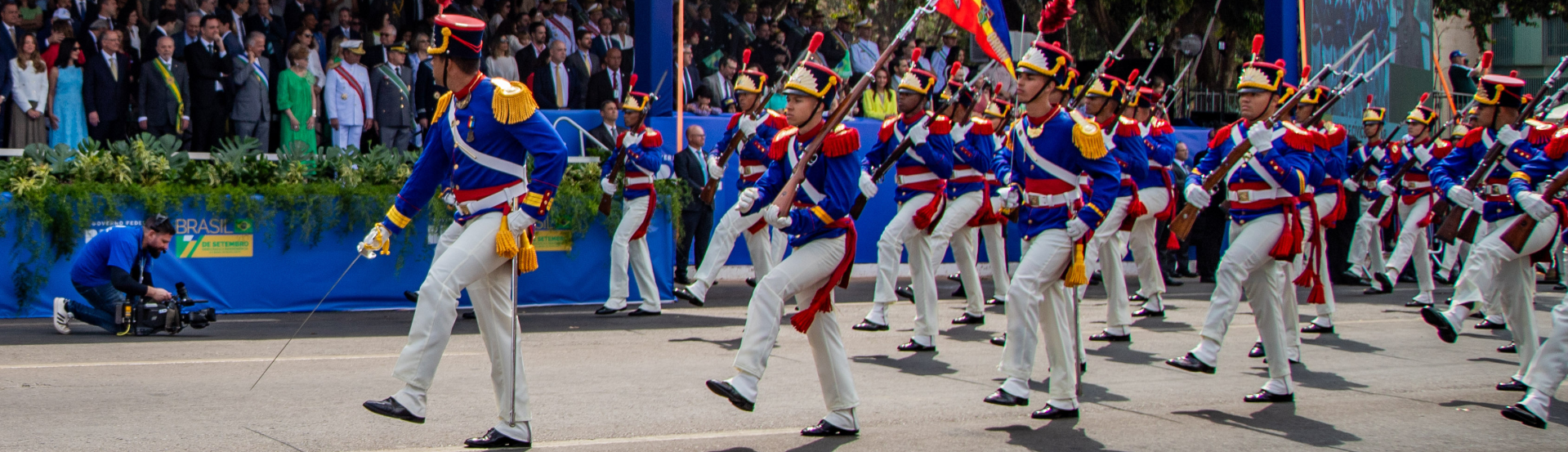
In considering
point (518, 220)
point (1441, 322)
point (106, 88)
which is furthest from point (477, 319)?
point (106, 88)

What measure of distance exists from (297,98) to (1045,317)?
10.2 meters

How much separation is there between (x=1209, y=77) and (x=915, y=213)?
16.3 metres

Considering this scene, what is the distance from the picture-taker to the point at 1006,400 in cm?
684

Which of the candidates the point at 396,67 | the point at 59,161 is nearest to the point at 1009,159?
the point at 59,161

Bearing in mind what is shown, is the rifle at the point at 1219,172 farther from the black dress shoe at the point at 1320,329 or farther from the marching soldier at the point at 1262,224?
the black dress shoe at the point at 1320,329

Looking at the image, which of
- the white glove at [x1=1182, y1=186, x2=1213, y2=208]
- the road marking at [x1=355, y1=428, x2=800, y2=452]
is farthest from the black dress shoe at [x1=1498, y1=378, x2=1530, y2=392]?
the road marking at [x1=355, y1=428, x2=800, y2=452]

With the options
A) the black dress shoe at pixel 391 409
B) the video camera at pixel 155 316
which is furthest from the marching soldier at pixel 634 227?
the black dress shoe at pixel 391 409

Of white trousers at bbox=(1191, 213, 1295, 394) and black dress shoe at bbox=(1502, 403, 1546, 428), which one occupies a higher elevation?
white trousers at bbox=(1191, 213, 1295, 394)

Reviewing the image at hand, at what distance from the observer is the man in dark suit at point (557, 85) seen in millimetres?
15477

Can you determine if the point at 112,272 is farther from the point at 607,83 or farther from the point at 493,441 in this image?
the point at 607,83

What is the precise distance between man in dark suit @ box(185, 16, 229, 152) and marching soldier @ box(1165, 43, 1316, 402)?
10.4m

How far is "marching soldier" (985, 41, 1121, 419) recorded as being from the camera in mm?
6785

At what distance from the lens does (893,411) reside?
6.98 metres

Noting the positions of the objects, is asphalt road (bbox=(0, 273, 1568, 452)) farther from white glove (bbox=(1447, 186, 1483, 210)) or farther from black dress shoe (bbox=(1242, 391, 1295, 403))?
white glove (bbox=(1447, 186, 1483, 210))
